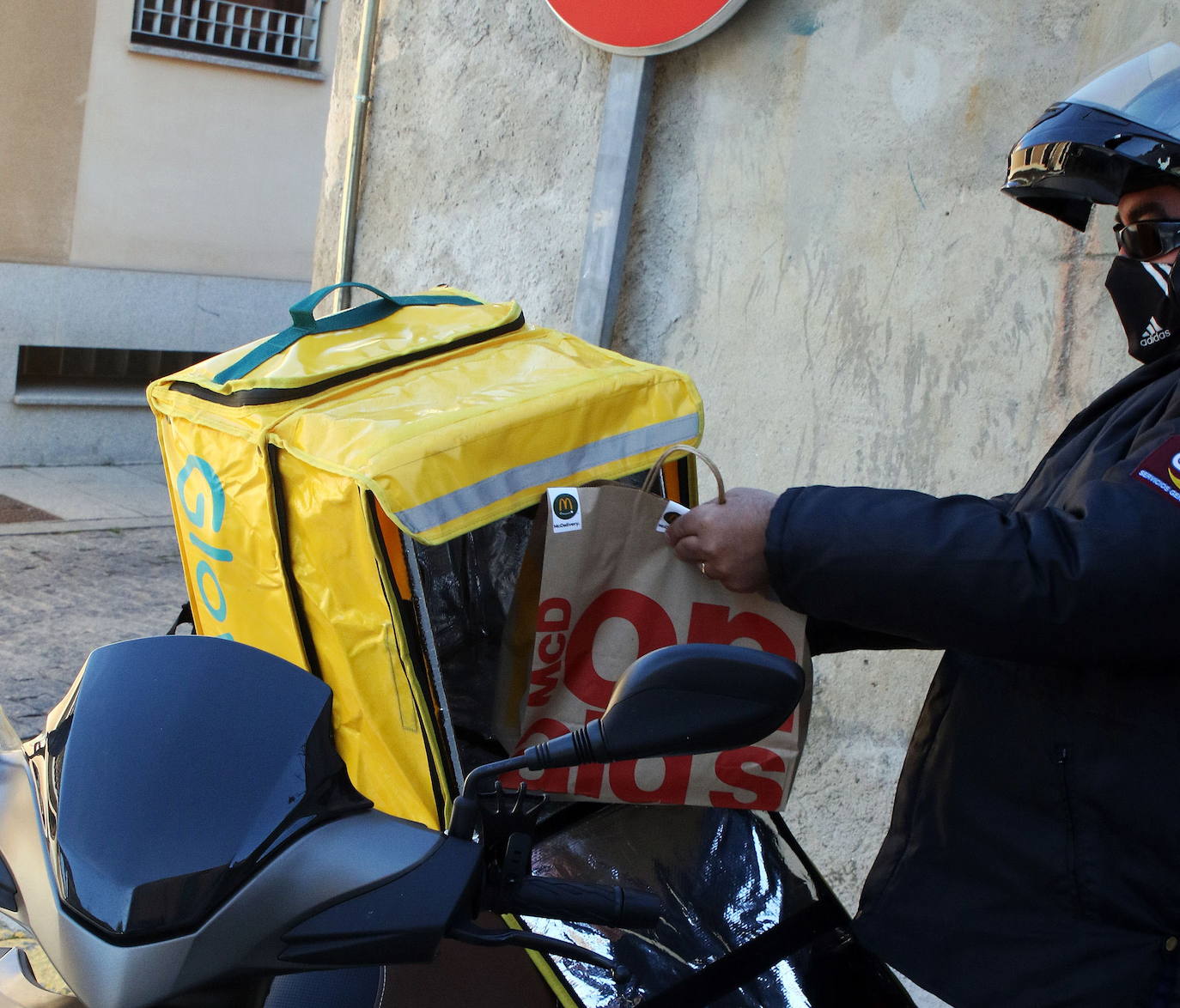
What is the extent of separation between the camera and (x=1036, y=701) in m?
1.44

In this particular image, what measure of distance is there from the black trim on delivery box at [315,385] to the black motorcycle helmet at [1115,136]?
818 millimetres

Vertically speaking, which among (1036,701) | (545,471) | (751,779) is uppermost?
(545,471)

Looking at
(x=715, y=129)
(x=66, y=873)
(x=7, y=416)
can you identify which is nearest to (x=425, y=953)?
(x=66, y=873)

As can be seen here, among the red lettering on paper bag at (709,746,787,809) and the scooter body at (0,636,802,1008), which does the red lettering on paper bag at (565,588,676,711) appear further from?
the scooter body at (0,636,802,1008)

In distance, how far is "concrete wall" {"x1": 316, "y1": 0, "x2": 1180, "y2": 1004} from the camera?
2.85 m

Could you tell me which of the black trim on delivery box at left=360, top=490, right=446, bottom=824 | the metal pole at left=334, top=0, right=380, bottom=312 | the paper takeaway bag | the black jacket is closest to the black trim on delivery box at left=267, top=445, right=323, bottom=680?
the black trim on delivery box at left=360, top=490, right=446, bottom=824

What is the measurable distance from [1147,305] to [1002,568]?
1.65 ft

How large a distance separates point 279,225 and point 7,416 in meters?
2.26

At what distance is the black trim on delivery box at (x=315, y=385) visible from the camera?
166 cm

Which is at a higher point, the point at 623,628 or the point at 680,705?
the point at 680,705

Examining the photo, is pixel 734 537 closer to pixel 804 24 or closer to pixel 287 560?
pixel 287 560

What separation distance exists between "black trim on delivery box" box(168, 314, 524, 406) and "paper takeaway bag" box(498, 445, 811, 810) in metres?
0.35

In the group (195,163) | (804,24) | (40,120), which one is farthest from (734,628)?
(195,163)

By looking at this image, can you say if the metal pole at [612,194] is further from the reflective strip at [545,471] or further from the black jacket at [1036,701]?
the black jacket at [1036,701]
